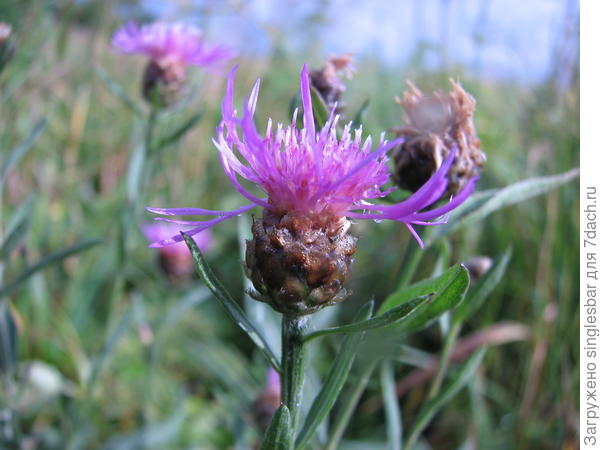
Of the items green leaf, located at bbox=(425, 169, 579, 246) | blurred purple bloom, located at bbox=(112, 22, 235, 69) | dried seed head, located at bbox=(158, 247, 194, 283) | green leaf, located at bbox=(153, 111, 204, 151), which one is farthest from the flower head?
green leaf, located at bbox=(425, 169, 579, 246)

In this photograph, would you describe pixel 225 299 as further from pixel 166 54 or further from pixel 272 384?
pixel 166 54

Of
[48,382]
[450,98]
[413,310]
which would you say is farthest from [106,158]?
[413,310]

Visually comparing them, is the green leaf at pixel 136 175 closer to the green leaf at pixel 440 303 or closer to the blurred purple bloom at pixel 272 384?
the blurred purple bloom at pixel 272 384

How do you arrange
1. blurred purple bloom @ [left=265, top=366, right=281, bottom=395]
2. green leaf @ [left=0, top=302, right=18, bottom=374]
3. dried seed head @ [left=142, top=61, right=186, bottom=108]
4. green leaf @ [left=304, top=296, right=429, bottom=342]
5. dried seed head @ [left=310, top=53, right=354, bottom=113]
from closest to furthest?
green leaf @ [left=304, top=296, right=429, bottom=342] < dried seed head @ [left=310, top=53, right=354, bottom=113] < green leaf @ [left=0, top=302, right=18, bottom=374] < blurred purple bloom @ [left=265, top=366, right=281, bottom=395] < dried seed head @ [left=142, top=61, right=186, bottom=108]

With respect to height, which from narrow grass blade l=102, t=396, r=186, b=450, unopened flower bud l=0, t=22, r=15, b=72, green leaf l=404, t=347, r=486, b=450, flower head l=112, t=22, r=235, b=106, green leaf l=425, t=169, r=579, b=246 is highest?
flower head l=112, t=22, r=235, b=106

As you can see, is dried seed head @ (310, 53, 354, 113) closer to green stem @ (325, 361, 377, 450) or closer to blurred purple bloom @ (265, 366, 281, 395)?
green stem @ (325, 361, 377, 450)

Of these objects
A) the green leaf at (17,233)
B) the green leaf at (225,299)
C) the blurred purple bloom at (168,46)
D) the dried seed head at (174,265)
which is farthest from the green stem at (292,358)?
the dried seed head at (174,265)

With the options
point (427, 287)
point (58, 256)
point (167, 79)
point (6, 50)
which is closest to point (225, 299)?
point (427, 287)
